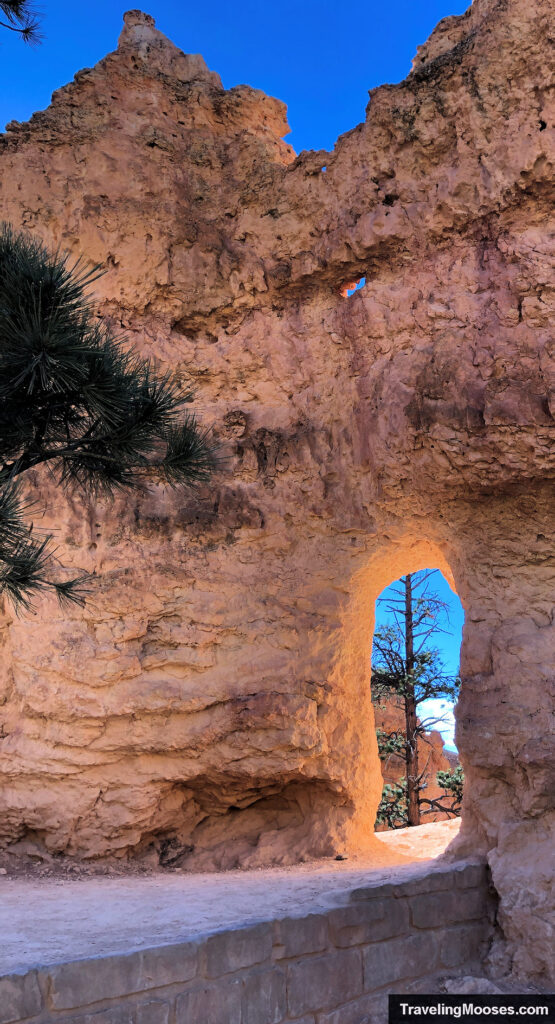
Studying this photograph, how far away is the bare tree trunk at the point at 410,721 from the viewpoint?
9.97m

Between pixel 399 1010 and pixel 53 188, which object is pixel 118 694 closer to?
pixel 399 1010

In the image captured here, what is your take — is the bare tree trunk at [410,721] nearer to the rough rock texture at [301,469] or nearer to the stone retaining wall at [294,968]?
the rough rock texture at [301,469]

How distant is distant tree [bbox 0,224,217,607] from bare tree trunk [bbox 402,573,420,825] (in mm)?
6130

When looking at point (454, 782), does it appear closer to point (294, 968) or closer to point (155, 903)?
point (155, 903)

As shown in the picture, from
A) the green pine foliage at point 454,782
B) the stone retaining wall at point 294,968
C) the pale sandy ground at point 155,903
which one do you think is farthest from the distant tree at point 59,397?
the green pine foliage at point 454,782

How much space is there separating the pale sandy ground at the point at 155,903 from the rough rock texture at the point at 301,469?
57 centimetres

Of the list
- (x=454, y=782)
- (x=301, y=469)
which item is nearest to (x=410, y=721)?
(x=454, y=782)

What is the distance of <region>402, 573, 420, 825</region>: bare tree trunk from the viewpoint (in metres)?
9.97

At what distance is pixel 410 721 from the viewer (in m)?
10.4

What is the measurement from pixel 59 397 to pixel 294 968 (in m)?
3.40

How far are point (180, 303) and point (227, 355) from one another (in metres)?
0.70

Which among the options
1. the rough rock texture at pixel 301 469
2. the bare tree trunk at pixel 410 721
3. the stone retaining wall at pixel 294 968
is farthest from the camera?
the bare tree trunk at pixel 410 721

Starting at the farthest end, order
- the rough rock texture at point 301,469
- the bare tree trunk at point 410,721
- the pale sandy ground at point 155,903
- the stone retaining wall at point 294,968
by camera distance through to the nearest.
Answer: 1. the bare tree trunk at point 410,721
2. the rough rock texture at point 301,469
3. the pale sandy ground at point 155,903
4. the stone retaining wall at point 294,968

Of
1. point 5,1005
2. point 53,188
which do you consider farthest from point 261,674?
point 53,188
